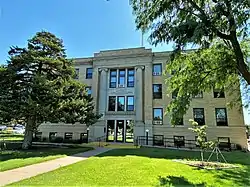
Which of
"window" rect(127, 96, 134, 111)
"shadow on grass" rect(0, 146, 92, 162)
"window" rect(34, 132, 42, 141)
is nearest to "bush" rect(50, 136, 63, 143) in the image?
"window" rect(34, 132, 42, 141)

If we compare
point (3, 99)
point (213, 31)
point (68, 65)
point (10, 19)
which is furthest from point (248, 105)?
point (3, 99)

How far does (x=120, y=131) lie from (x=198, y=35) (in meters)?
17.8

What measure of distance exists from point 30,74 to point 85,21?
6658mm

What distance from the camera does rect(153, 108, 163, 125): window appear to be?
22219 millimetres

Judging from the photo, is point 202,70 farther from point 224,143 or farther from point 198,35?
point 224,143

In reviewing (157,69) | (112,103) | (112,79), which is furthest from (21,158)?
(157,69)

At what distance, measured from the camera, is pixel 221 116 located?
20875mm

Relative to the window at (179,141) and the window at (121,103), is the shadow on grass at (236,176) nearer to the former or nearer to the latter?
the window at (179,141)

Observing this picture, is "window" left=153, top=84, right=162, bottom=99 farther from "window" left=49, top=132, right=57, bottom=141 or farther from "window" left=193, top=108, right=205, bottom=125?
"window" left=49, top=132, right=57, bottom=141

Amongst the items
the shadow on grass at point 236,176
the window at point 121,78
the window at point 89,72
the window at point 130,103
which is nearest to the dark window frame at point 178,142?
the window at point 130,103

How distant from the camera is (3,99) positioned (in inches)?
547

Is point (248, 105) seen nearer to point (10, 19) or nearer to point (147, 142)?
point (147, 142)

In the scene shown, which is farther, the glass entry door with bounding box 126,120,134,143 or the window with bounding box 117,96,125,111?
the window with bounding box 117,96,125,111

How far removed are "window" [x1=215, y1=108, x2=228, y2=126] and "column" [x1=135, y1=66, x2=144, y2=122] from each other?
8.64 metres
